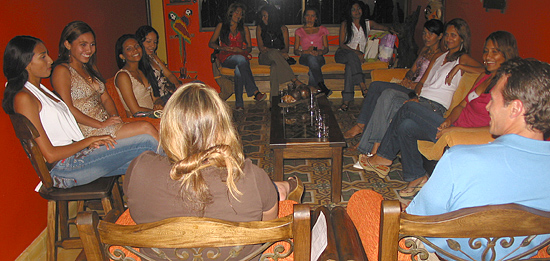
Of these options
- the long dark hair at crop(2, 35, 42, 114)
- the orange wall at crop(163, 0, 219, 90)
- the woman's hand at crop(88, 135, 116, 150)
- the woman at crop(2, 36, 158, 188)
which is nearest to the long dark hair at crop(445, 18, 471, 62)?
the woman at crop(2, 36, 158, 188)

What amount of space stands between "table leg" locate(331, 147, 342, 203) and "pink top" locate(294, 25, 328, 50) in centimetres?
316

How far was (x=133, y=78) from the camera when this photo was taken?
3623mm

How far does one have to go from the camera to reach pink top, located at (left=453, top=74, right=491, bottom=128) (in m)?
2.86

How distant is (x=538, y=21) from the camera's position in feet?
10.3

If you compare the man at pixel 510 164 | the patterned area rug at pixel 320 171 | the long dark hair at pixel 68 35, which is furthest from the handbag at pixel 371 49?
the man at pixel 510 164

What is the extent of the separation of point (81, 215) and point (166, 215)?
28 cm

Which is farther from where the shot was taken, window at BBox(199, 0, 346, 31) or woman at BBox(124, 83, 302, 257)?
window at BBox(199, 0, 346, 31)

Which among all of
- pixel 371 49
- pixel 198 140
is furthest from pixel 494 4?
pixel 198 140

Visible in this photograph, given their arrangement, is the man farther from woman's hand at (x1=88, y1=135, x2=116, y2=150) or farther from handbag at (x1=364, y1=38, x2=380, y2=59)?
handbag at (x1=364, y1=38, x2=380, y2=59)

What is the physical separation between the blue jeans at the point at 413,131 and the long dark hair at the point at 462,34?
1.90 ft

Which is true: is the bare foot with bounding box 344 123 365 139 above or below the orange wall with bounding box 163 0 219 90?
below

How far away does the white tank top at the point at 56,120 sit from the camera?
7.57 ft

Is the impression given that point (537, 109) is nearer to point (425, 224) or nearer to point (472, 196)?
point (472, 196)

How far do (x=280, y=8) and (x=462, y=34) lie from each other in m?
3.47
